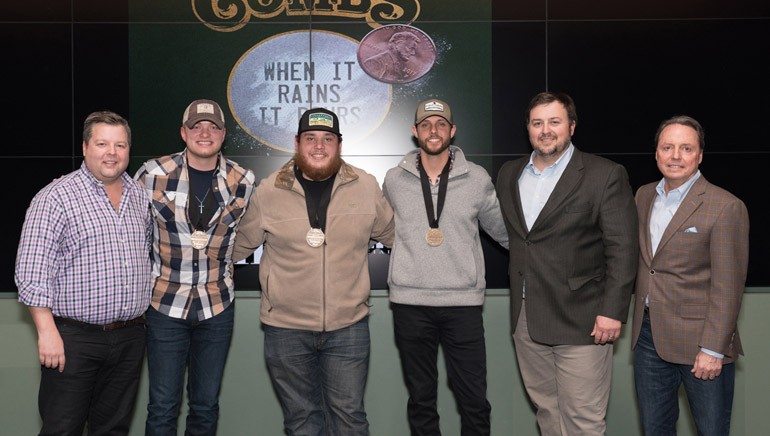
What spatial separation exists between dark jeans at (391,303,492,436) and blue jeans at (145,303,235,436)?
88 centimetres

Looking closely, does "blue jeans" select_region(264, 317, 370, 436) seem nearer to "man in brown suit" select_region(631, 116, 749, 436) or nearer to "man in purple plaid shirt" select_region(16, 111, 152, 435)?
"man in purple plaid shirt" select_region(16, 111, 152, 435)

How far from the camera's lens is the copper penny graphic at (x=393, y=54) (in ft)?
16.6

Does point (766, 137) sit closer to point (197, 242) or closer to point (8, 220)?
point (197, 242)

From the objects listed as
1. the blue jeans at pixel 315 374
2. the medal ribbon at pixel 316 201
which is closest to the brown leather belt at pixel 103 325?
the blue jeans at pixel 315 374

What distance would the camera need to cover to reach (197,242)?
120 inches

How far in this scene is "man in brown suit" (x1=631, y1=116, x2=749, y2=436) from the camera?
2.67 m

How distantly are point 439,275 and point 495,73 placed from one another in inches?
96.5

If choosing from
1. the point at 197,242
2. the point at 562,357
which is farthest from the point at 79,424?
the point at 562,357

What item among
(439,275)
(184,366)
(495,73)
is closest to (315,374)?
(184,366)

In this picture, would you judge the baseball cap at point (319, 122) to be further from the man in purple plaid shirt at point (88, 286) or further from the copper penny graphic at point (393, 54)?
the copper penny graphic at point (393, 54)

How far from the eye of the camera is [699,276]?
9.00 feet

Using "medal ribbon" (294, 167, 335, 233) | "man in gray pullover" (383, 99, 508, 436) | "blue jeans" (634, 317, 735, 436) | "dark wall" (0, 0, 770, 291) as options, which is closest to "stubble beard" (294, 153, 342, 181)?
"medal ribbon" (294, 167, 335, 233)

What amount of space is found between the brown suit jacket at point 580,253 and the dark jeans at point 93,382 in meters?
1.80

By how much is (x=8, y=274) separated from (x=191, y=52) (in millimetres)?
2236
